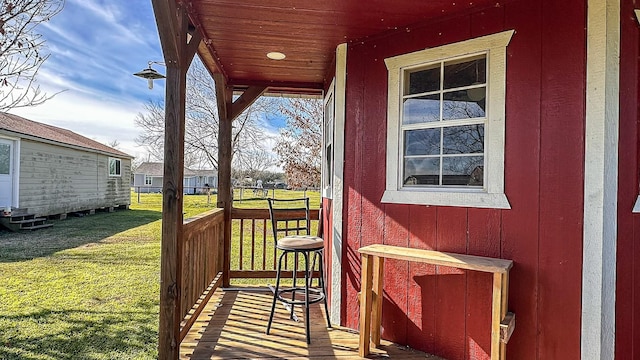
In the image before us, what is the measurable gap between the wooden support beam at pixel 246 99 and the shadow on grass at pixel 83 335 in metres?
2.35

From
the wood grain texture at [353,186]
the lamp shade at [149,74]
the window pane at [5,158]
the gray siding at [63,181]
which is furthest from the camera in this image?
the gray siding at [63,181]

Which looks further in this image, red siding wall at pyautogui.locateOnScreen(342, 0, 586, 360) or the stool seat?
the stool seat

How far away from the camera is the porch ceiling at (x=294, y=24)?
241 centimetres

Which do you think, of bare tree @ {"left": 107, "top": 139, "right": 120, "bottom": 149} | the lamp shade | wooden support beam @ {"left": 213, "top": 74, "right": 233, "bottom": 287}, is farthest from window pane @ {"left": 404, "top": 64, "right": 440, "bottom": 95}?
bare tree @ {"left": 107, "top": 139, "right": 120, "bottom": 149}

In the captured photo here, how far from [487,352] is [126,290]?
412 centimetres

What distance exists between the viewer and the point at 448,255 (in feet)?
7.88

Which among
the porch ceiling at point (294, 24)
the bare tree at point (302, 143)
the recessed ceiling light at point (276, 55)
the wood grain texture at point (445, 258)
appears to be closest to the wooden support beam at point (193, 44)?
the porch ceiling at point (294, 24)

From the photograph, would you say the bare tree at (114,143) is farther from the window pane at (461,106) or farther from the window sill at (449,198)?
the window pane at (461,106)

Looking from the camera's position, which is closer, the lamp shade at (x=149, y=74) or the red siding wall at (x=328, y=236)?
the red siding wall at (x=328, y=236)

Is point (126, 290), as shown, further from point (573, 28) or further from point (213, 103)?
point (213, 103)

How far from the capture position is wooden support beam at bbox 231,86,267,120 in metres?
4.30

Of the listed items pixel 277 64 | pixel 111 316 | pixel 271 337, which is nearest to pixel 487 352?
pixel 271 337

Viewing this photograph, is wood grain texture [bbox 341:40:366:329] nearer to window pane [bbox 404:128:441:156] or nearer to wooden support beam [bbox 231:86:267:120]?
window pane [bbox 404:128:441:156]

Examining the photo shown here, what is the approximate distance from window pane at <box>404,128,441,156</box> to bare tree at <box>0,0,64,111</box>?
108 inches
